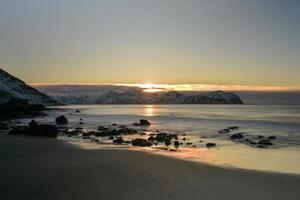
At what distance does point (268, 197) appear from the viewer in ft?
43.9

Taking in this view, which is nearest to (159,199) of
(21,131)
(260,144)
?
(260,144)

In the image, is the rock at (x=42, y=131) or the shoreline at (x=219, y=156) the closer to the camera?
the shoreline at (x=219, y=156)

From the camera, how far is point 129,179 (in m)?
15.8

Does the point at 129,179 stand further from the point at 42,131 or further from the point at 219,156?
the point at 42,131

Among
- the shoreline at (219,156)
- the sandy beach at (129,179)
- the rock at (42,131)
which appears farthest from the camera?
the rock at (42,131)

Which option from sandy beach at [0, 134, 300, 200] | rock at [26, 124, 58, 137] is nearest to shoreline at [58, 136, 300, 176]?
sandy beach at [0, 134, 300, 200]

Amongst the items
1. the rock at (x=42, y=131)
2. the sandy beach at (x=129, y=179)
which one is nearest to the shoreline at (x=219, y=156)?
the sandy beach at (x=129, y=179)

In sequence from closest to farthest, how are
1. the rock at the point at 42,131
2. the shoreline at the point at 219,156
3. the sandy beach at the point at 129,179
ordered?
the sandy beach at the point at 129,179 → the shoreline at the point at 219,156 → the rock at the point at 42,131

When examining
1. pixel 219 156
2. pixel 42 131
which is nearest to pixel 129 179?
pixel 219 156

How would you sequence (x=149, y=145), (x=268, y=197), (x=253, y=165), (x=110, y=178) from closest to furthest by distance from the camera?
(x=268, y=197), (x=110, y=178), (x=253, y=165), (x=149, y=145)

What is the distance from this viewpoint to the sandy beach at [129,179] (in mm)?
13320

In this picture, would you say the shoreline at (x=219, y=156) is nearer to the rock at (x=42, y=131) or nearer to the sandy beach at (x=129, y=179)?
the sandy beach at (x=129, y=179)

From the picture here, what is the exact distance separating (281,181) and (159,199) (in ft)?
21.1

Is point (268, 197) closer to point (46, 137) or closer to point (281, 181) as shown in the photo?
point (281, 181)
